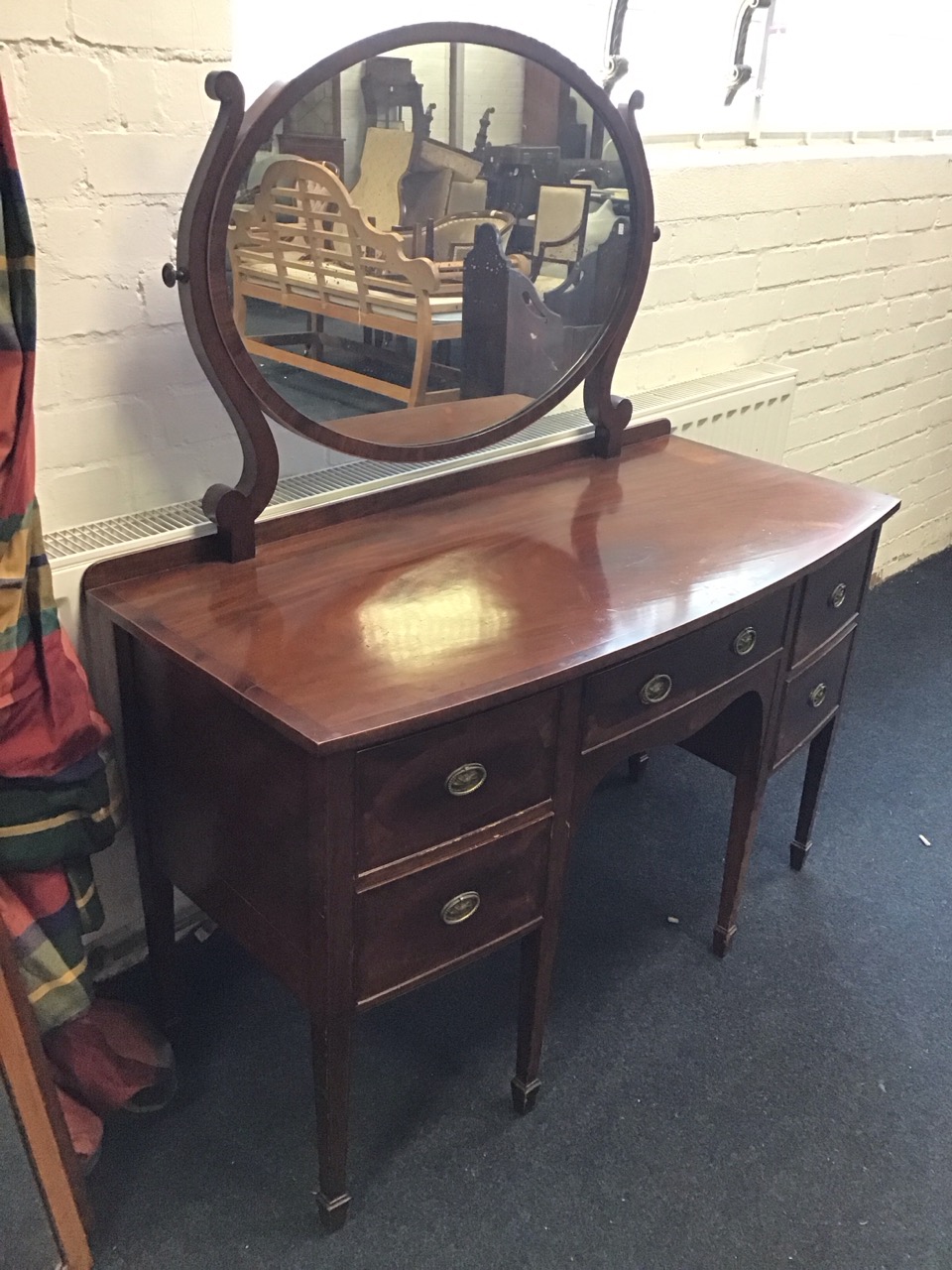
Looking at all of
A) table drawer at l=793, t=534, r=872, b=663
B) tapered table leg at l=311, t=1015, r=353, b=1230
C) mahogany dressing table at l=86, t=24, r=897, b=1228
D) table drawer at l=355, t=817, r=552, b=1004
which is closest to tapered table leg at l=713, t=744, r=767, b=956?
mahogany dressing table at l=86, t=24, r=897, b=1228

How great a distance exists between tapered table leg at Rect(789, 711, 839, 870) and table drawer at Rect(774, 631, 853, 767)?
0.27 feet

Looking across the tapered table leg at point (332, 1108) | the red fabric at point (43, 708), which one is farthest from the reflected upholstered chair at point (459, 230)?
the tapered table leg at point (332, 1108)

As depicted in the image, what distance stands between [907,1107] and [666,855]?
55cm

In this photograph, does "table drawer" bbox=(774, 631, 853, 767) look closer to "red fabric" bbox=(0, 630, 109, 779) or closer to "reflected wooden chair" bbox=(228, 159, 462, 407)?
"reflected wooden chair" bbox=(228, 159, 462, 407)

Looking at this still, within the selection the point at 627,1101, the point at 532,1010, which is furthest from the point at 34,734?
the point at 627,1101

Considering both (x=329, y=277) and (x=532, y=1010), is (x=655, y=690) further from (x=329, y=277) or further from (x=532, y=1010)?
(x=329, y=277)

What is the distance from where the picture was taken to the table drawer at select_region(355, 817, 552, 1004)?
1053 mm

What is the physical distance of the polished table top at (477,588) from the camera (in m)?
1.00

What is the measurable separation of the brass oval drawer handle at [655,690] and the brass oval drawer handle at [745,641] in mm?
129

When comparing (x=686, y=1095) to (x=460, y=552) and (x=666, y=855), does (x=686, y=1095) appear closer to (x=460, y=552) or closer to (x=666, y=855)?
(x=666, y=855)

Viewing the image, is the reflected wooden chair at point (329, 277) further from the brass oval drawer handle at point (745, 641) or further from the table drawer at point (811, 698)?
the table drawer at point (811, 698)

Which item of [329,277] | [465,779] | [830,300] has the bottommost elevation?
[465,779]

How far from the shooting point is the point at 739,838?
1.56 m

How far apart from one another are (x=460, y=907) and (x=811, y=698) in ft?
2.28
